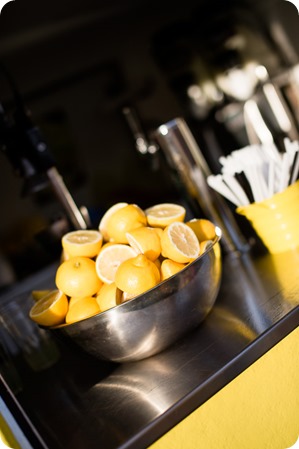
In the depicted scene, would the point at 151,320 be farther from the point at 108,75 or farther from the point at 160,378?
the point at 108,75

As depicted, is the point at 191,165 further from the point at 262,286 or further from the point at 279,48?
the point at 279,48

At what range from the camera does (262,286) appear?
1.06m

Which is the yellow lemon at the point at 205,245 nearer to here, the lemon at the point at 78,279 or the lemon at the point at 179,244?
the lemon at the point at 179,244

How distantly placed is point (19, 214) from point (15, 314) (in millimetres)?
1514

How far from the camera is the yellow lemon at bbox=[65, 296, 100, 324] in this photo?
2.99 feet

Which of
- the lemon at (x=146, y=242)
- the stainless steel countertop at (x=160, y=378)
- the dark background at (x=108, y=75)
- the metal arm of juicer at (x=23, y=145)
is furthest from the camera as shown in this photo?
the dark background at (x=108, y=75)

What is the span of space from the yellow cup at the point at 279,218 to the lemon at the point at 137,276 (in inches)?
16.8

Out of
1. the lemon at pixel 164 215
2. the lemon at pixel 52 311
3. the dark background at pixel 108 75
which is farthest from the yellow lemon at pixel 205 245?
the dark background at pixel 108 75

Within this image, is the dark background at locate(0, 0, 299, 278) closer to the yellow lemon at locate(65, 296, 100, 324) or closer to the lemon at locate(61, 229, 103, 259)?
the lemon at locate(61, 229, 103, 259)

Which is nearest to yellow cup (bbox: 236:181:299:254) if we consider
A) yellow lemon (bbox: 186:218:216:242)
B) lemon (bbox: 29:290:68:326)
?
yellow lemon (bbox: 186:218:216:242)

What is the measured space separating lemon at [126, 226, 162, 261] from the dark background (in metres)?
1.69

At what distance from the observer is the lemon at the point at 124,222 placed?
1045 mm

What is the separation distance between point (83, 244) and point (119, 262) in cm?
11

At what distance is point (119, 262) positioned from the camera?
3.23ft
